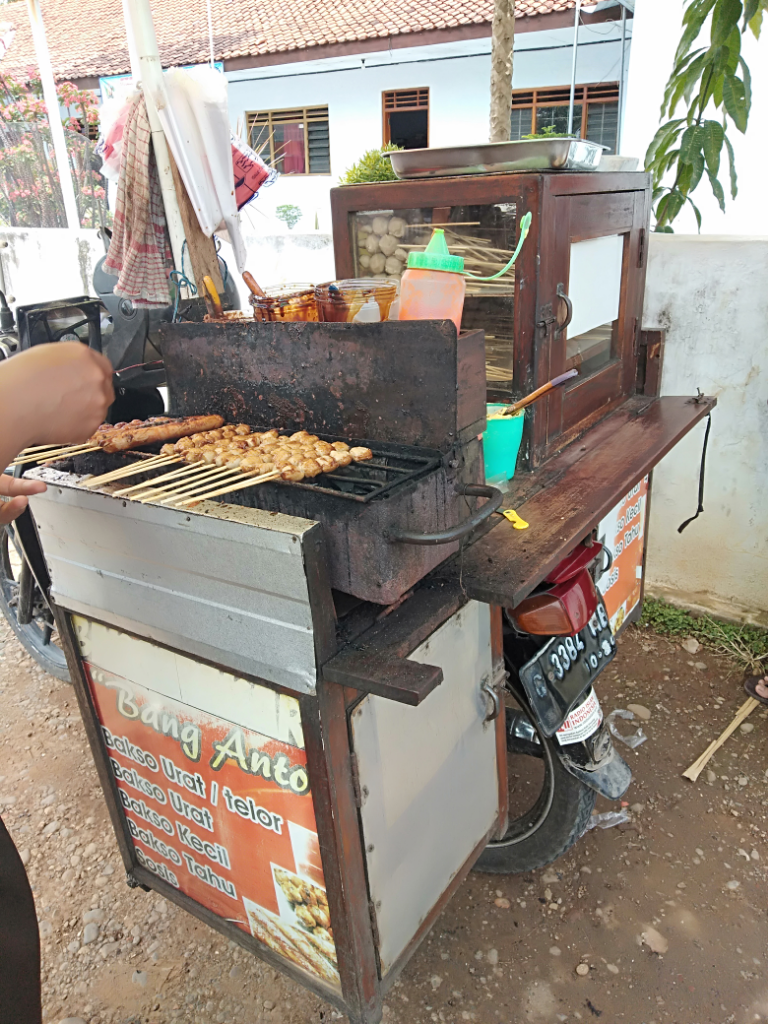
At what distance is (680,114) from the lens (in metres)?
5.82

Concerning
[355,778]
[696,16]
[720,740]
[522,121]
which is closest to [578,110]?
[522,121]

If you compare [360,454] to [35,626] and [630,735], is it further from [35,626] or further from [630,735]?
[35,626]

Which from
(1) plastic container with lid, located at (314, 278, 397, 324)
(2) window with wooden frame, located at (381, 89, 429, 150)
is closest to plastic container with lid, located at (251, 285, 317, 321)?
(1) plastic container with lid, located at (314, 278, 397, 324)

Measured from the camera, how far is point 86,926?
2273mm

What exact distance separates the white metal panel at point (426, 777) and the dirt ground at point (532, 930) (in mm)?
423

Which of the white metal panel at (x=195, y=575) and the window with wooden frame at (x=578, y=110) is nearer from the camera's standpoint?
the white metal panel at (x=195, y=575)

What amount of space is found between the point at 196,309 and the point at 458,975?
216 cm

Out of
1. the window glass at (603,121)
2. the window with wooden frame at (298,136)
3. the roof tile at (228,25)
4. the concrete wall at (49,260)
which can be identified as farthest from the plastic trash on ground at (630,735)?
the window with wooden frame at (298,136)

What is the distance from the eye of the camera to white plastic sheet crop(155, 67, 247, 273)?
3213 mm

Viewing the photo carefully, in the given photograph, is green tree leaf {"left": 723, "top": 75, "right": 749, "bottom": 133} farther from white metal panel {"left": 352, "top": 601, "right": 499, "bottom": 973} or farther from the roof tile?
the roof tile

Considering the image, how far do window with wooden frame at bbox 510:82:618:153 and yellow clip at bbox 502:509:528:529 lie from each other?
9988mm

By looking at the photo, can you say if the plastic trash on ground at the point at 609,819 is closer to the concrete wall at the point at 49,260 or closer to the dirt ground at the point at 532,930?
the dirt ground at the point at 532,930

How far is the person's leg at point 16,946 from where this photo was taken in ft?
4.34

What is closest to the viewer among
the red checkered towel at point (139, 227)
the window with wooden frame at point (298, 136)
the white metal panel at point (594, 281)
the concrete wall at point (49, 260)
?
the white metal panel at point (594, 281)
